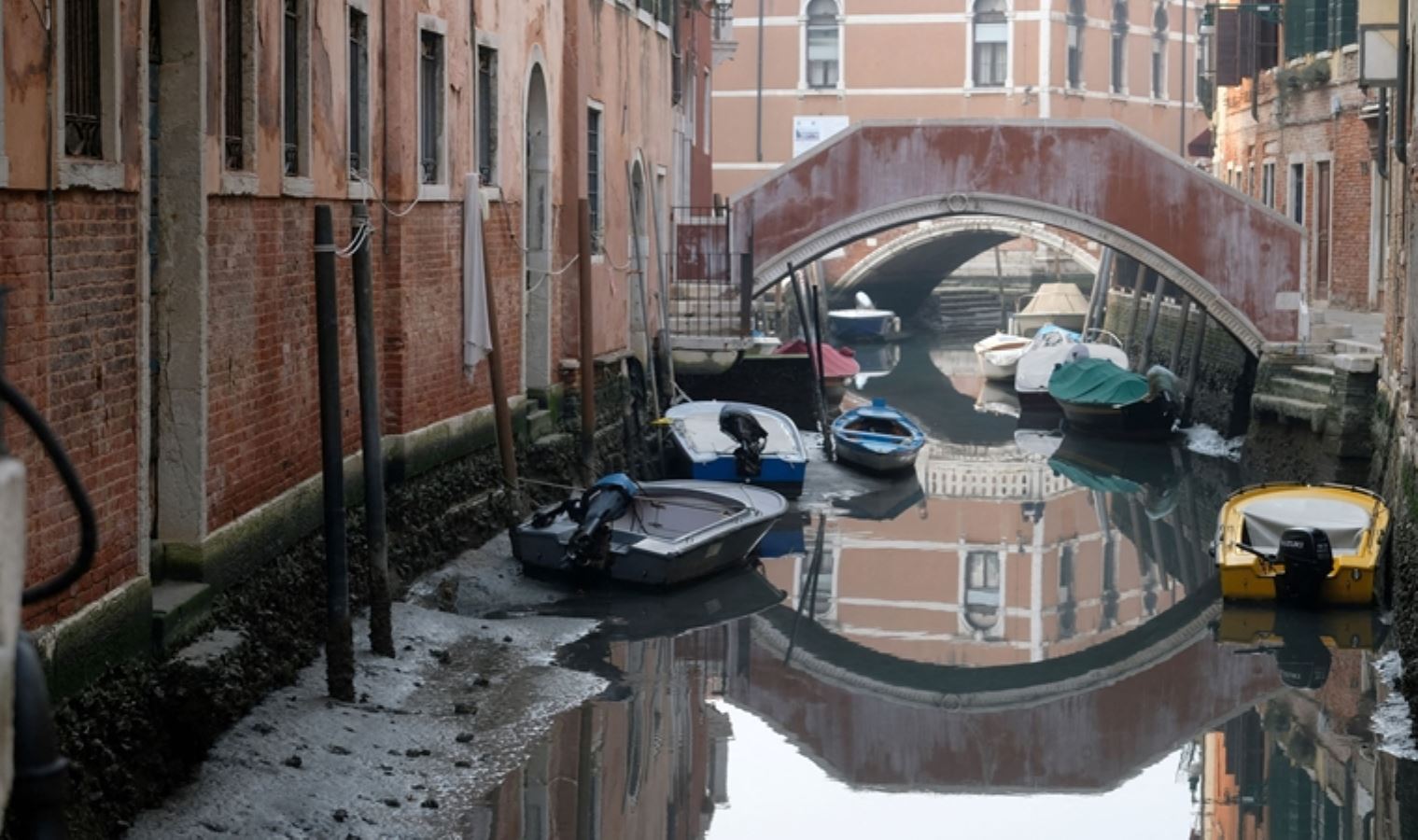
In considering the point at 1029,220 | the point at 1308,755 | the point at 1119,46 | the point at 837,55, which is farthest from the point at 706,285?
the point at 1119,46

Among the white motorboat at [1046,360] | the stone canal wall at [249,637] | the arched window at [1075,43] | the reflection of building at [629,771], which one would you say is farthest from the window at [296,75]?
the arched window at [1075,43]

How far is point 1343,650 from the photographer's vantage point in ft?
38.6

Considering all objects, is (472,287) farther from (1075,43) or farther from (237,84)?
(1075,43)

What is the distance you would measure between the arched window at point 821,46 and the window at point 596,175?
882 inches

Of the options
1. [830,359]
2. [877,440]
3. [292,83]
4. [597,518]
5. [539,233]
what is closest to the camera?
[292,83]

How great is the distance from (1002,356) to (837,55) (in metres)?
10.1

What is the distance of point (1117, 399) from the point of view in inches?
909

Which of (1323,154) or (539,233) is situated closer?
(539,233)

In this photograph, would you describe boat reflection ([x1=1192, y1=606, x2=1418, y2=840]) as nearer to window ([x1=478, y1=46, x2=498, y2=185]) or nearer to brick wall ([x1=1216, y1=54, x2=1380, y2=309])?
window ([x1=478, y1=46, x2=498, y2=185])

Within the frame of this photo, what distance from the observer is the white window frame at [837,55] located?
3872 centimetres

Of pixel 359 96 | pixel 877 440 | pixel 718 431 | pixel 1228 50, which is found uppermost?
pixel 1228 50

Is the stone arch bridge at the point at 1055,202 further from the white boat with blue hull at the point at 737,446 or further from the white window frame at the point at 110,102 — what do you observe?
the white window frame at the point at 110,102

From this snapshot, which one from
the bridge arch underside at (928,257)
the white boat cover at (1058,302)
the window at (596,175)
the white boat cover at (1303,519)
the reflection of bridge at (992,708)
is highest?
the window at (596,175)

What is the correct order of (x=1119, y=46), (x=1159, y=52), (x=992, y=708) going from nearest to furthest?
(x=992, y=708), (x=1119, y=46), (x=1159, y=52)
